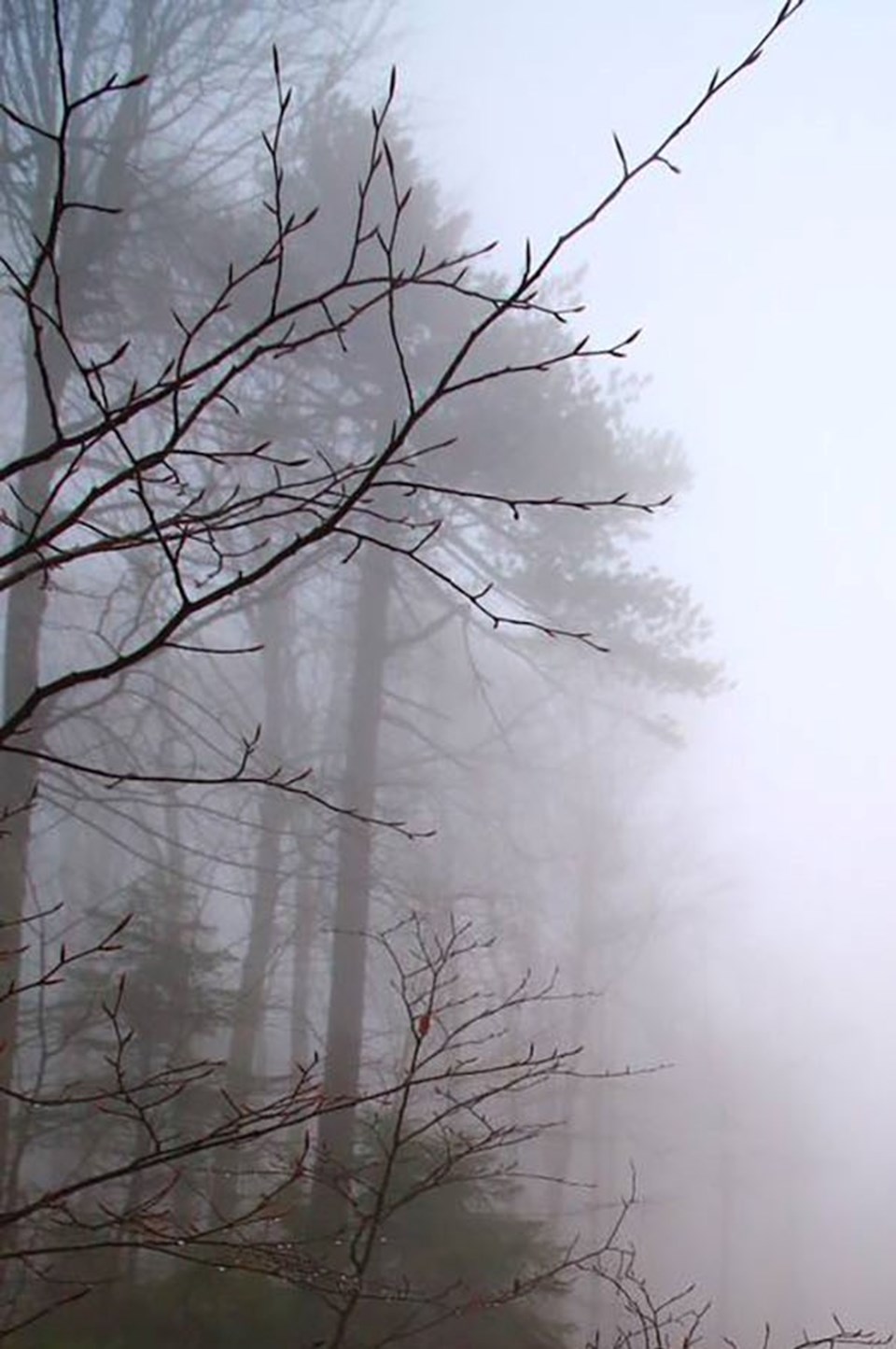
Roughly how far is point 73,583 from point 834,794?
1482cm

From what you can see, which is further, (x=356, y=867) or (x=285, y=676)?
(x=285, y=676)

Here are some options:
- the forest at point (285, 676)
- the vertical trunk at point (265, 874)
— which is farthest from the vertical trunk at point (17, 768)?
the vertical trunk at point (265, 874)

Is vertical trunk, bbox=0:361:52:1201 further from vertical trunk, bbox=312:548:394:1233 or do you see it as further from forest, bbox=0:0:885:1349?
vertical trunk, bbox=312:548:394:1233

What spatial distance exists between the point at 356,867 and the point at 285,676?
2133mm

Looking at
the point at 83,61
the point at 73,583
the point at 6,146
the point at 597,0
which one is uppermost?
the point at 597,0

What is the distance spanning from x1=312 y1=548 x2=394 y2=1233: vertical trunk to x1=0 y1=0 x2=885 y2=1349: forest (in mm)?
29

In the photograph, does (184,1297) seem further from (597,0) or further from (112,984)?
(597,0)

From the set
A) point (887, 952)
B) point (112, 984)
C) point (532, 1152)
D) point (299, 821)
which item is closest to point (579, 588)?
point (299, 821)

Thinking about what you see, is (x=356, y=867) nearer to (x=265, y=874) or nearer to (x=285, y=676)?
(x=265, y=874)

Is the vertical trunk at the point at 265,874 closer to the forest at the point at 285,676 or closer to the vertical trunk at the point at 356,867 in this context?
the forest at the point at 285,676

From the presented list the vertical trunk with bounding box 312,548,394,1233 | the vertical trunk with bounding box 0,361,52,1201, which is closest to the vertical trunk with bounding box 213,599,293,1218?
the vertical trunk with bounding box 312,548,394,1233

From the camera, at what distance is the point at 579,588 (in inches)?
356

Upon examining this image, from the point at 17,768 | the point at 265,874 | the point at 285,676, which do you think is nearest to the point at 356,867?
the point at 265,874

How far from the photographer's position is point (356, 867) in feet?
25.5
